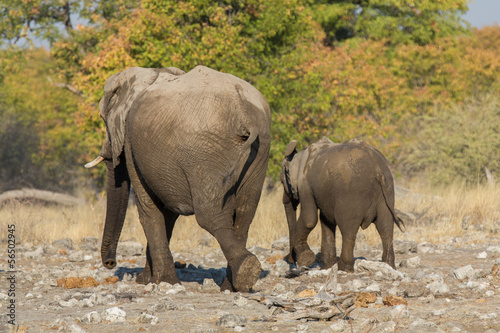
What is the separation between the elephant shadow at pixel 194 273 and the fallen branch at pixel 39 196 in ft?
33.0

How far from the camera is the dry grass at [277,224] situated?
12.2 meters

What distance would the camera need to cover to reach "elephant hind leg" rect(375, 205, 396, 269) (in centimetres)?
810

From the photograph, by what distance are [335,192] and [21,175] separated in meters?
21.9

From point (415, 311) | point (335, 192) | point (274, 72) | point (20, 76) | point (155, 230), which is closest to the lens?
point (415, 311)

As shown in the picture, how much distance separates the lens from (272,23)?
18.1 meters

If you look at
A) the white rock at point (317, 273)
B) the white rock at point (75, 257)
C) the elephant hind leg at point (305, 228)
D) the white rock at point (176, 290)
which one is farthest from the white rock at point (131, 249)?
the white rock at point (176, 290)

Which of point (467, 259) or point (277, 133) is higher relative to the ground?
point (277, 133)

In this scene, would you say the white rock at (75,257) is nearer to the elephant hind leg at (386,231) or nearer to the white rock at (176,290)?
the white rock at (176,290)

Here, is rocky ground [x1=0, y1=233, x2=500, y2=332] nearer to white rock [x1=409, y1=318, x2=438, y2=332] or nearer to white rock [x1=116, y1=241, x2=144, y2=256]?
white rock [x1=409, y1=318, x2=438, y2=332]

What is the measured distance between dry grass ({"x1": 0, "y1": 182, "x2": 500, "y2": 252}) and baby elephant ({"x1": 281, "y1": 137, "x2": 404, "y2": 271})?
10.8 feet

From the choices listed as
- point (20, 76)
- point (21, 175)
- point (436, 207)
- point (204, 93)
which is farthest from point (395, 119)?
point (204, 93)

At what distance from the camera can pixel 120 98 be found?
780cm

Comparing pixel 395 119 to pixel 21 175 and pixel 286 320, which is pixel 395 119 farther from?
pixel 286 320

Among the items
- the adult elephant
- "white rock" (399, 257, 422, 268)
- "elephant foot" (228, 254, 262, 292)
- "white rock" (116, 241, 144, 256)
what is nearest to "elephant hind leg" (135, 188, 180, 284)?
the adult elephant
